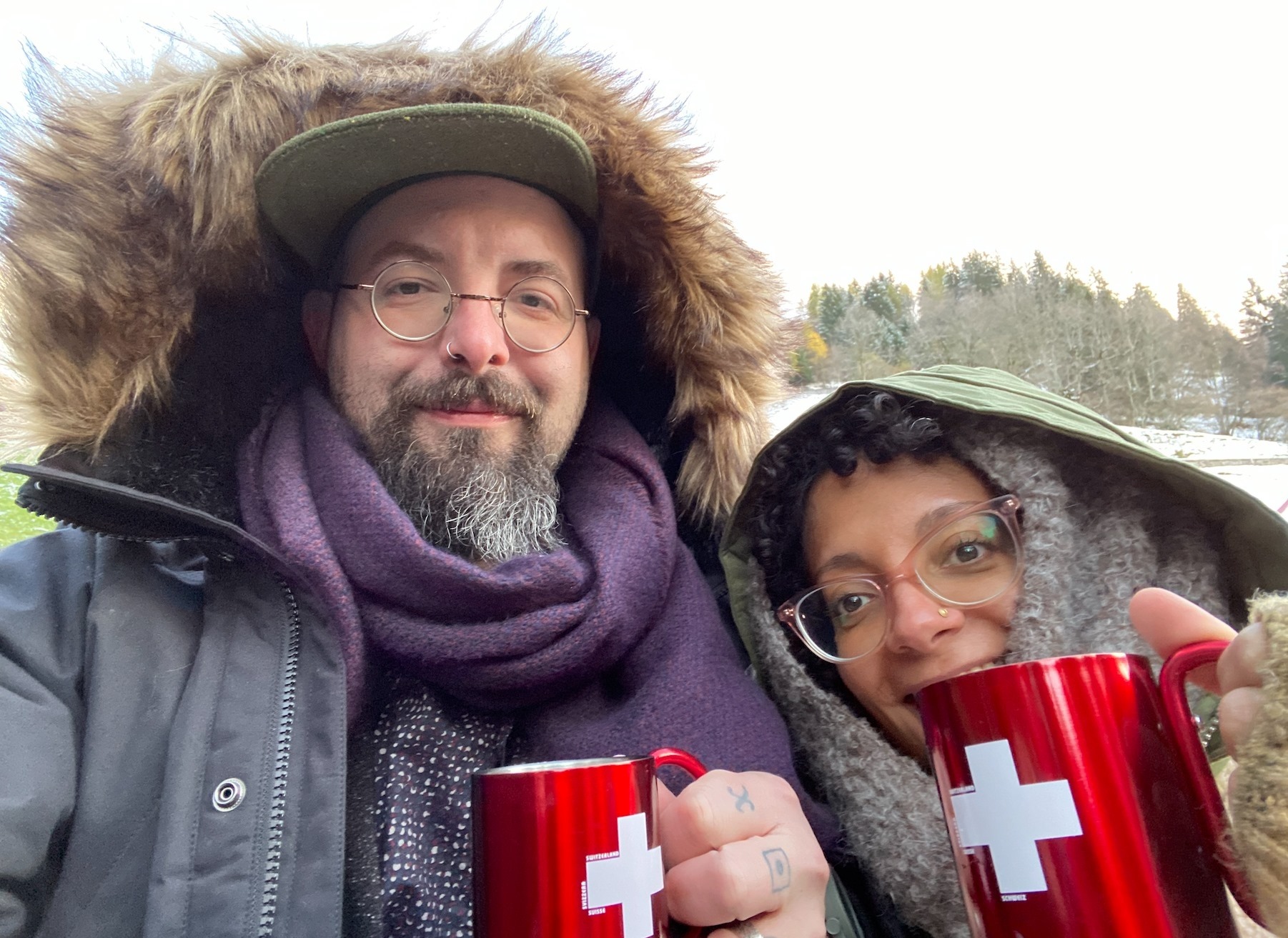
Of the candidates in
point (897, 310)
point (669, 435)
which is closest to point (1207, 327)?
point (669, 435)

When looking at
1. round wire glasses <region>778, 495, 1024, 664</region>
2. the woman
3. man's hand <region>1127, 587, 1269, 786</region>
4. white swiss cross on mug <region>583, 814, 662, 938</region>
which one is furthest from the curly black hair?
white swiss cross on mug <region>583, 814, 662, 938</region>

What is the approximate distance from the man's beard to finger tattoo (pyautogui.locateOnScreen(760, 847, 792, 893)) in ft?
2.24

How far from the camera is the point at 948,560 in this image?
3.61 feet

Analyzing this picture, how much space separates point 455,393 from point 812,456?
653 mm

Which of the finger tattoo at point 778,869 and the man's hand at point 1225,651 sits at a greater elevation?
the man's hand at point 1225,651

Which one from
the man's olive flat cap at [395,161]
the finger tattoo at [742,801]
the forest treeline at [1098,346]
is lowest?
the finger tattoo at [742,801]

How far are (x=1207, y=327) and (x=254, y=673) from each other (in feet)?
35.3

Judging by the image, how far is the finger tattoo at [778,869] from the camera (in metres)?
0.74

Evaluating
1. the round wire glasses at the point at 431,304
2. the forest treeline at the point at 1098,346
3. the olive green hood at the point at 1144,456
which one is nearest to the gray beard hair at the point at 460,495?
the round wire glasses at the point at 431,304

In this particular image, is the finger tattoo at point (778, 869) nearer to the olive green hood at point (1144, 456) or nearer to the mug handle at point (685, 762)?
the mug handle at point (685, 762)

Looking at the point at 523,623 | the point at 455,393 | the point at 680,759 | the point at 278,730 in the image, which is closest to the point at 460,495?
the point at 455,393

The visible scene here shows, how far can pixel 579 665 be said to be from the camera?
1158 millimetres

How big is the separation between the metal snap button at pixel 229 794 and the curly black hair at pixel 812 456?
Answer: 33.7 inches

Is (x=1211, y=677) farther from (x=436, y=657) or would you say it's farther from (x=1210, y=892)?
(x=436, y=657)
